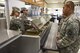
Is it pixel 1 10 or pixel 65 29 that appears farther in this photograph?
pixel 1 10

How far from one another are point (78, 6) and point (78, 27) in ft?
55.1

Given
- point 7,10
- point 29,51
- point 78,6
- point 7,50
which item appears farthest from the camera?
point 78,6

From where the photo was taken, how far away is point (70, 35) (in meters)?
2.21

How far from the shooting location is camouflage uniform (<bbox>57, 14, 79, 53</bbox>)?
2.19 metres

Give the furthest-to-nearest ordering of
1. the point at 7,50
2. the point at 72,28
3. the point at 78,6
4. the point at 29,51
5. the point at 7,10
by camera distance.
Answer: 1. the point at 78,6
2. the point at 7,10
3. the point at 7,50
4. the point at 29,51
5. the point at 72,28

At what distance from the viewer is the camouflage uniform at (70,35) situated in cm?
219

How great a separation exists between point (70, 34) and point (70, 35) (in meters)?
0.02

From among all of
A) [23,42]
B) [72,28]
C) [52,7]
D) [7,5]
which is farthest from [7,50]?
[52,7]

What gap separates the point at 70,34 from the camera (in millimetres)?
2209

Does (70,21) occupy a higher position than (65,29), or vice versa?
(70,21)

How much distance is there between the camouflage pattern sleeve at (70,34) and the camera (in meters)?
2.18

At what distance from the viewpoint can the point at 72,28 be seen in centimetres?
217

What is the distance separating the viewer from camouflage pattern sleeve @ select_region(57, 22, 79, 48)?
7.15 feet

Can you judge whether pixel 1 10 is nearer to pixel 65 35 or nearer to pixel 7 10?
pixel 7 10
